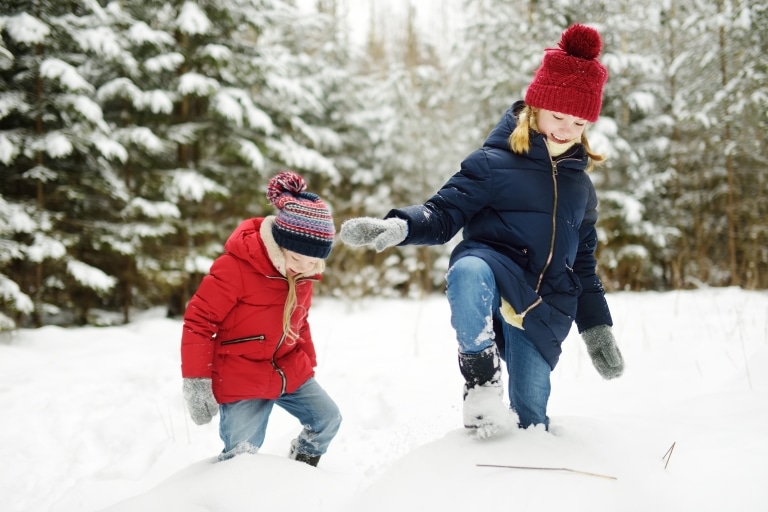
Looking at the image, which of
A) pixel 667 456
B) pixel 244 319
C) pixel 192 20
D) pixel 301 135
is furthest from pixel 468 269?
pixel 301 135

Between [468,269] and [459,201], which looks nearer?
[468,269]

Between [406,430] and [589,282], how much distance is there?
1.62 meters

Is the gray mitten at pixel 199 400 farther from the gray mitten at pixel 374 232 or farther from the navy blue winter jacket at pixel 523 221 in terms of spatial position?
the navy blue winter jacket at pixel 523 221

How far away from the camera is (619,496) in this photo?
144 centimetres

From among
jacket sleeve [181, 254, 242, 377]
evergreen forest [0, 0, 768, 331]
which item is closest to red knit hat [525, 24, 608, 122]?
jacket sleeve [181, 254, 242, 377]

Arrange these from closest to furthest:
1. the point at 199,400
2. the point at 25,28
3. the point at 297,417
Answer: the point at 199,400 < the point at 297,417 < the point at 25,28

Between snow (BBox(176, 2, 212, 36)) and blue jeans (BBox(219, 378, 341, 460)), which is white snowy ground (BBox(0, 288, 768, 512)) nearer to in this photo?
blue jeans (BBox(219, 378, 341, 460))

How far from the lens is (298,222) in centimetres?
227

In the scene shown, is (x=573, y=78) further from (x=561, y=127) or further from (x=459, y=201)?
(x=459, y=201)

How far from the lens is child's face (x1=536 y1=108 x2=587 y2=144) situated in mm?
2076

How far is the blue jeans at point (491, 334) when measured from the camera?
1.75 metres

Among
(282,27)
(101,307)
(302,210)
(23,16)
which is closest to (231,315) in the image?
(302,210)

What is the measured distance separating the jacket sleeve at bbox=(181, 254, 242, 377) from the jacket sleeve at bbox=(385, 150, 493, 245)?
86 cm

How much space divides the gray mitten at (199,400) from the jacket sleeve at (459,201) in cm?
115
